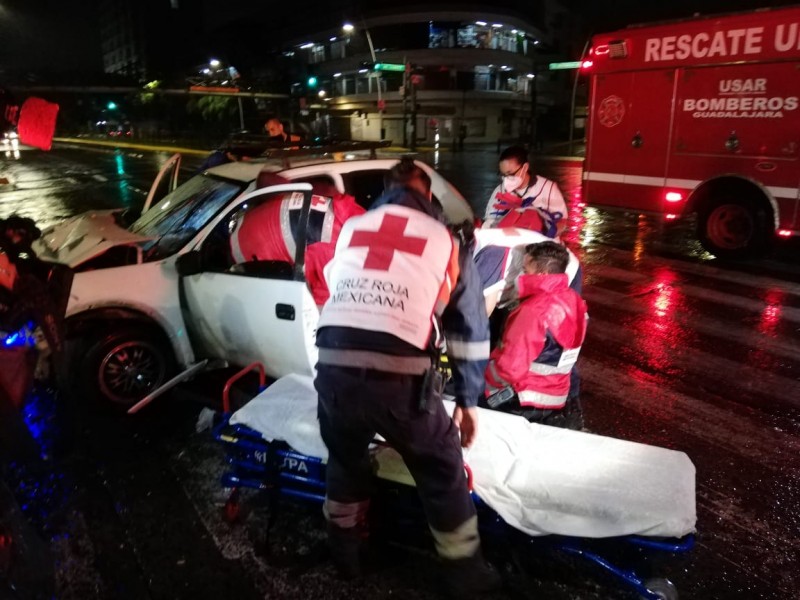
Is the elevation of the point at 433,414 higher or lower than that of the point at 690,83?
lower

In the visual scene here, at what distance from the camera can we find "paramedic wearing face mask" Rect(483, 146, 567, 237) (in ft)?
18.4

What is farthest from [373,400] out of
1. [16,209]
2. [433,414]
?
[16,209]

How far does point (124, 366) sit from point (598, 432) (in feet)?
11.0

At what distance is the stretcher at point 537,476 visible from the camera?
2.45 meters

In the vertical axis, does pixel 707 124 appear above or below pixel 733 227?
above

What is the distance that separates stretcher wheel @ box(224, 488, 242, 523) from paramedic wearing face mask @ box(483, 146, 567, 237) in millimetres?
3303

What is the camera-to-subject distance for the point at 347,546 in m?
2.67

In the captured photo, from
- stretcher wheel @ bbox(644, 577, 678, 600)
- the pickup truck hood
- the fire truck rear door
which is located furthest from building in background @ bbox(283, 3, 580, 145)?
stretcher wheel @ bbox(644, 577, 678, 600)

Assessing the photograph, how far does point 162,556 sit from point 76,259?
2345 millimetres

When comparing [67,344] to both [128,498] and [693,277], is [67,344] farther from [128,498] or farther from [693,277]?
[693,277]

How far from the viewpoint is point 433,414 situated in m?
2.34

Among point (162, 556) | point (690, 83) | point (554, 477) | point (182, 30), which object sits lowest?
point (162, 556)

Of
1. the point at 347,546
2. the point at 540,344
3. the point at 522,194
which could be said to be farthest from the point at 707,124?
the point at 347,546

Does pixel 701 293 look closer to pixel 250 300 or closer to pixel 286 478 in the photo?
Answer: pixel 250 300
